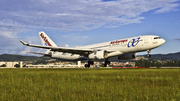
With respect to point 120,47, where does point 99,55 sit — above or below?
below

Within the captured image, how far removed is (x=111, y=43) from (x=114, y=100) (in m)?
40.1

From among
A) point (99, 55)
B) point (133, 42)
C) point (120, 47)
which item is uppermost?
point (133, 42)

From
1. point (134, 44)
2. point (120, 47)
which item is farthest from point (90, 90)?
point (120, 47)

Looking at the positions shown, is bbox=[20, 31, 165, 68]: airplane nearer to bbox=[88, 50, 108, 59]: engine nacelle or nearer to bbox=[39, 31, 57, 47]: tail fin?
bbox=[88, 50, 108, 59]: engine nacelle

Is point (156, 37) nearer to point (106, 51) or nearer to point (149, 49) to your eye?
point (149, 49)

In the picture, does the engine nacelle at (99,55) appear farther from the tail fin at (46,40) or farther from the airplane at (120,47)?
the tail fin at (46,40)

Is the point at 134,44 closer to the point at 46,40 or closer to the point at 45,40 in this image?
the point at 46,40

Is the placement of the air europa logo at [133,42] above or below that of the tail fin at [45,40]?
below

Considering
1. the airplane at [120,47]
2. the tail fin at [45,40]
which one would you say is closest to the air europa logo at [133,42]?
the airplane at [120,47]

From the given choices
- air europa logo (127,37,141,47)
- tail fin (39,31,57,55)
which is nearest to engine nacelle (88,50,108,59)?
air europa logo (127,37,141,47)

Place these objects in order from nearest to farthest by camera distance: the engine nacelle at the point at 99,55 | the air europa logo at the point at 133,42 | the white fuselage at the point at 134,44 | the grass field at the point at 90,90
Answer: the grass field at the point at 90,90
the white fuselage at the point at 134,44
the air europa logo at the point at 133,42
the engine nacelle at the point at 99,55

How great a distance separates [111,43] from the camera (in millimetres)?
45438

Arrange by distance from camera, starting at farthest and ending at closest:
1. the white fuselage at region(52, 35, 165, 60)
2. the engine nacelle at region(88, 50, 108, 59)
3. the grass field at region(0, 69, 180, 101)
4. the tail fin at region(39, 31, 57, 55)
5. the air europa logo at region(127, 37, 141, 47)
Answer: the tail fin at region(39, 31, 57, 55)
the engine nacelle at region(88, 50, 108, 59)
the air europa logo at region(127, 37, 141, 47)
the white fuselage at region(52, 35, 165, 60)
the grass field at region(0, 69, 180, 101)

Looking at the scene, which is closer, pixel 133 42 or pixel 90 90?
pixel 90 90
